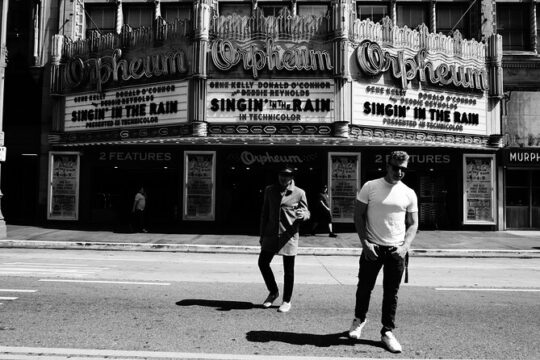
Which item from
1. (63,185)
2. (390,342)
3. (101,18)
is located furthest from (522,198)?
(101,18)

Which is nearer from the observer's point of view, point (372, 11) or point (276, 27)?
point (276, 27)

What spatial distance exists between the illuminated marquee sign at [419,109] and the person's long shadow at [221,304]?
11617 millimetres

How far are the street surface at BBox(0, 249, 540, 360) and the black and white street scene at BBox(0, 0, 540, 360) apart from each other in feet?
0.18

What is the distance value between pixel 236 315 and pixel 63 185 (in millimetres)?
17388

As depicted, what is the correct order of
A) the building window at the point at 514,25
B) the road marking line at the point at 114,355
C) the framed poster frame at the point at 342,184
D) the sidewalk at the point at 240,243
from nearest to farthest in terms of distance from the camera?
1. the road marking line at the point at 114,355
2. the sidewalk at the point at 240,243
3. the framed poster frame at the point at 342,184
4. the building window at the point at 514,25

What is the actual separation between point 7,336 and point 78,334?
74cm

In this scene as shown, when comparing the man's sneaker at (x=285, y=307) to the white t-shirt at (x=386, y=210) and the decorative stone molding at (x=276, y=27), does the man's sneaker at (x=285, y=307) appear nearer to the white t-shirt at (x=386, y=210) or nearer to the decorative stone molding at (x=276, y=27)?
the white t-shirt at (x=386, y=210)

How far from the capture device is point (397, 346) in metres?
4.50

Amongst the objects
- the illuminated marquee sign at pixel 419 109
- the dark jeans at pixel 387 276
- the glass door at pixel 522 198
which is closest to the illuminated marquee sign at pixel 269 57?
the illuminated marquee sign at pixel 419 109

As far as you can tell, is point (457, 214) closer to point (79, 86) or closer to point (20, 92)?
point (79, 86)

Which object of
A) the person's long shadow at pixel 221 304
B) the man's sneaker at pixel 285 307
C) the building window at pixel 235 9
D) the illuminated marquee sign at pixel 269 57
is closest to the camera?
the man's sneaker at pixel 285 307

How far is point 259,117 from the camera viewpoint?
16734 mm

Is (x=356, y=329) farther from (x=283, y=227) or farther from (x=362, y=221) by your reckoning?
(x=283, y=227)

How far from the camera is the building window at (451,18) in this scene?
21.2 m
